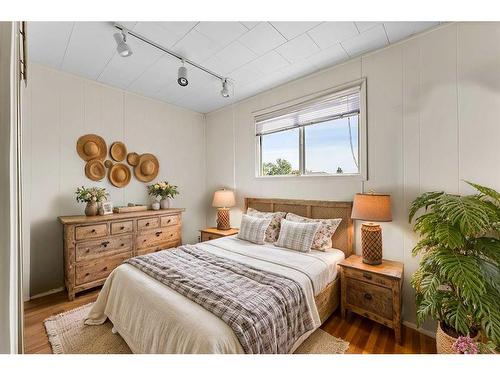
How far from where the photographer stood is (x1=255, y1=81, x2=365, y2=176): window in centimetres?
254

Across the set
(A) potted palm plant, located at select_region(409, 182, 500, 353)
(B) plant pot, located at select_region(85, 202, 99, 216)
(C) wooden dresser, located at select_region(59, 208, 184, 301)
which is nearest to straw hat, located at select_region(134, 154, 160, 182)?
(C) wooden dresser, located at select_region(59, 208, 184, 301)

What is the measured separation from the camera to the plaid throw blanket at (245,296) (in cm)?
126

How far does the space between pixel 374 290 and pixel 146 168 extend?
3.36m

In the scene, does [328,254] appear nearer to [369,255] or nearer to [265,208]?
[369,255]

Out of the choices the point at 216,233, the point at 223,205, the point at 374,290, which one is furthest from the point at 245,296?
the point at 223,205

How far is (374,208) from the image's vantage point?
78.6 inches

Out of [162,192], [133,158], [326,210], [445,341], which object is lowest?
[445,341]

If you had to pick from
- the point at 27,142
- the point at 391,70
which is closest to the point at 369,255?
the point at 391,70

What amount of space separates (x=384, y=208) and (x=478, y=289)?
0.86 m

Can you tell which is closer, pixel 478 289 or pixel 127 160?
pixel 478 289

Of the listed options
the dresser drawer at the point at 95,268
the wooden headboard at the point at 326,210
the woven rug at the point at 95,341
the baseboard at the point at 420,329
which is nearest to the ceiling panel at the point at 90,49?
the dresser drawer at the point at 95,268

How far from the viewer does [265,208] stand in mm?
3258

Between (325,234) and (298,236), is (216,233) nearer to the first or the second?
(298,236)

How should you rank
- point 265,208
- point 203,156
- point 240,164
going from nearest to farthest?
1. point 265,208
2. point 240,164
3. point 203,156
